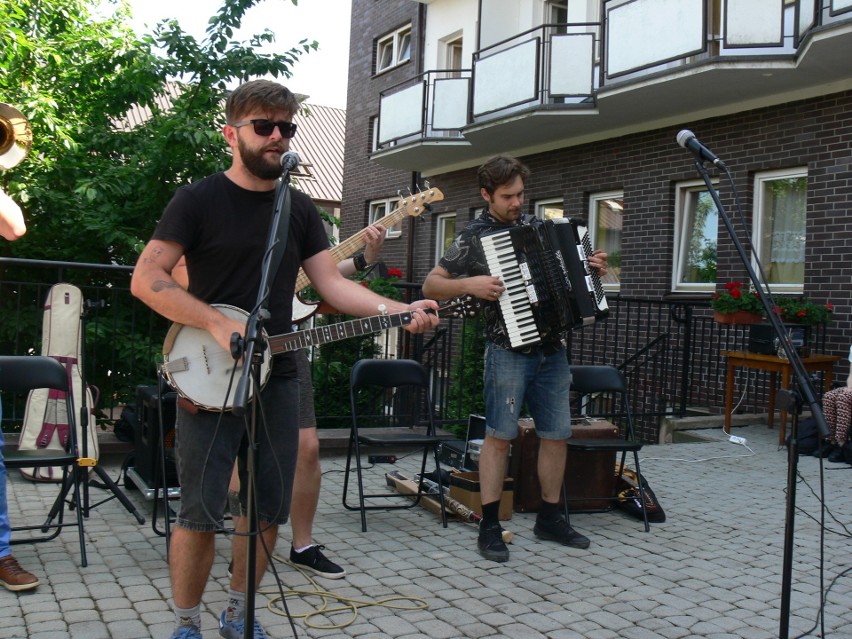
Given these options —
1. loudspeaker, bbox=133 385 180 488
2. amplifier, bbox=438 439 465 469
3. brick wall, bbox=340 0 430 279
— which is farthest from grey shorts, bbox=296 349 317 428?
brick wall, bbox=340 0 430 279

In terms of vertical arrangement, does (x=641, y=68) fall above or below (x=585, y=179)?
above

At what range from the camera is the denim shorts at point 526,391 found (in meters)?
4.75

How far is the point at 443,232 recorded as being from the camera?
18.0 metres

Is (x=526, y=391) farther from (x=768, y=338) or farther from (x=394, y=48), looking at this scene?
(x=394, y=48)

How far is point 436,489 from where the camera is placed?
587 centimetres

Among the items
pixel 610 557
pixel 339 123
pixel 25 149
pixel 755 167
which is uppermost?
pixel 339 123

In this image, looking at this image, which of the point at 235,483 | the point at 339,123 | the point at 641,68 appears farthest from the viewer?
the point at 339,123

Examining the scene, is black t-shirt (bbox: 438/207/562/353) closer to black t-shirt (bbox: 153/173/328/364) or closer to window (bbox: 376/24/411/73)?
black t-shirt (bbox: 153/173/328/364)

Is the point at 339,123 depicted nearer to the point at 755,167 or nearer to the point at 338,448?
the point at 755,167

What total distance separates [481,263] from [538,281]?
32 centimetres

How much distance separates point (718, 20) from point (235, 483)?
367 inches

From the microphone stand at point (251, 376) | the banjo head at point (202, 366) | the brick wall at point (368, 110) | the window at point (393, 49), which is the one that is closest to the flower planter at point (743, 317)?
the banjo head at point (202, 366)

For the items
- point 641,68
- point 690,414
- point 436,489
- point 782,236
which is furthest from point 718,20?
point 436,489

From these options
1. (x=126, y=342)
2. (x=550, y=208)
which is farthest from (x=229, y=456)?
(x=550, y=208)
